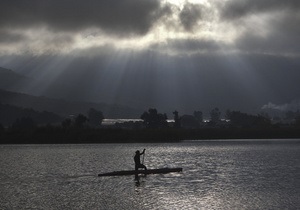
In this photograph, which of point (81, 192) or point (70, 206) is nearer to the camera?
point (70, 206)

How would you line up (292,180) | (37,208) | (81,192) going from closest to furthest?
(37,208) → (81,192) → (292,180)

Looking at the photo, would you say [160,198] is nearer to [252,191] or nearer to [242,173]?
[252,191]

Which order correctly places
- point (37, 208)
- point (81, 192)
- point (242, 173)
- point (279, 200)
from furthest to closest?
point (242, 173)
point (81, 192)
point (279, 200)
point (37, 208)

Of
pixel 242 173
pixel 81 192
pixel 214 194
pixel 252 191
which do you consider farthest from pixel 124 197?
pixel 242 173

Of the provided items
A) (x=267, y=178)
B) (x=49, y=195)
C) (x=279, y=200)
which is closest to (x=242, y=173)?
(x=267, y=178)

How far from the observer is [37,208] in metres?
40.7

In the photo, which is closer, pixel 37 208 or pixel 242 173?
pixel 37 208

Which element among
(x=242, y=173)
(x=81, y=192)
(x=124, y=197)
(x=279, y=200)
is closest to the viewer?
(x=279, y=200)

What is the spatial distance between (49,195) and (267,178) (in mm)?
28741

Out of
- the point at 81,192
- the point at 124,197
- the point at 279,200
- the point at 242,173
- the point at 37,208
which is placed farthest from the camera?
the point at 242,173

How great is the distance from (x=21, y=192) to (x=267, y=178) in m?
30.6

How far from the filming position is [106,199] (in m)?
45.4

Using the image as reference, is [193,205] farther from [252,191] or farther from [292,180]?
[292,180]

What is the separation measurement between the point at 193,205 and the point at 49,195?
1494 centimetres
